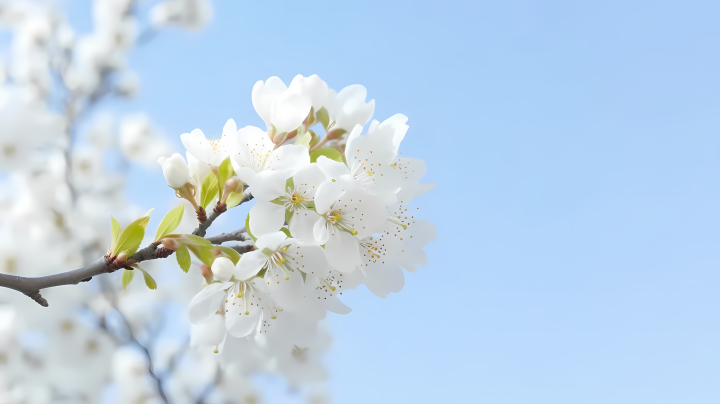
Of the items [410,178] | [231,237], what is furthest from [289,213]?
[410,178]

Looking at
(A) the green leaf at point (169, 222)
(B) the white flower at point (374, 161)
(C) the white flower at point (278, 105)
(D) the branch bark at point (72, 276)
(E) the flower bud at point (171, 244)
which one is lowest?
(D) the branch bark at point (72, 276)

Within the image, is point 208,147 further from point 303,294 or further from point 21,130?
point 21,130

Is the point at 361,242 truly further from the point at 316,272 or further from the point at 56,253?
the point at 56,253

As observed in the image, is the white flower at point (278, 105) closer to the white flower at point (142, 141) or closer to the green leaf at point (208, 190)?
the green leaf at point (208, 190)

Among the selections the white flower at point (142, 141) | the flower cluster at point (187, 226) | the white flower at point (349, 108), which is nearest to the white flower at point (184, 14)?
the flower cluster at point (187, 226)

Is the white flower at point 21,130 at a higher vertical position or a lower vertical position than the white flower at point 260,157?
higher

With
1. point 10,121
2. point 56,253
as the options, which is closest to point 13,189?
point 10,121

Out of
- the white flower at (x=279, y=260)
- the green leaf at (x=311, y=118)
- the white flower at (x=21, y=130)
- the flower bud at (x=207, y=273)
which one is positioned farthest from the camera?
the white flower at (x=21, y=130)

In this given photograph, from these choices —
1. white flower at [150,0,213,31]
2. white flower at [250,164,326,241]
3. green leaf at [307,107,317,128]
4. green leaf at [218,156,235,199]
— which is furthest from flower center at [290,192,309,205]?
white flower at [150,0,213,31]
